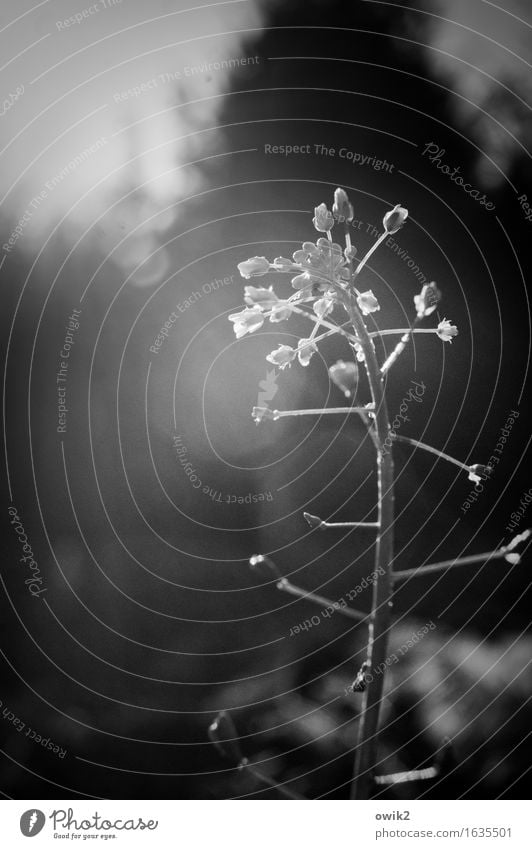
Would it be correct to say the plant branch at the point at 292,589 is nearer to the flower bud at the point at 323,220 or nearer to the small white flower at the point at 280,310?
the small white flower at the point at 280,310

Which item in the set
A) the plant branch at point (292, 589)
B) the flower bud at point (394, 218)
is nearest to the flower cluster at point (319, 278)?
the flower bud at point (394, 218)

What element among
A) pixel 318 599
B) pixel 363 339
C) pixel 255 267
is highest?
pixel 255 267

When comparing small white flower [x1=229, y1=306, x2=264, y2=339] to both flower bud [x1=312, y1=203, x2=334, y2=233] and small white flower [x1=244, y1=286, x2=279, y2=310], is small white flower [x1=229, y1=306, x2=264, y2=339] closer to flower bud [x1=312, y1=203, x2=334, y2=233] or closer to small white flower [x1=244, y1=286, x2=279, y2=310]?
small white flower [x1=244, y1=286, x2=279, y2=310]

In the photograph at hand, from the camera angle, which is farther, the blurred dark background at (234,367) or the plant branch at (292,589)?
the blurred dark background at (234,367)

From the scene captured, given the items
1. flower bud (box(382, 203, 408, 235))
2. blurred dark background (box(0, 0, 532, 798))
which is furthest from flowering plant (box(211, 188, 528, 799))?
blurred dark background (box(0, 0, 532, 798))

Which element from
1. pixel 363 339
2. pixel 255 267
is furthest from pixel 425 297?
pixel 255 267

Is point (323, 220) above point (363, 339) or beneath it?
above

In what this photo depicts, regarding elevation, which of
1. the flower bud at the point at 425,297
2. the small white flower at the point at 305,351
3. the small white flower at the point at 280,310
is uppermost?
the small white flower at the point at 280,310

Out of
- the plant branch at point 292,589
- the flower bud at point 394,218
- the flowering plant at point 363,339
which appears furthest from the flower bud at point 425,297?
the plant branch at point 292,589

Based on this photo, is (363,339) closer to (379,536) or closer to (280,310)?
(280,310)

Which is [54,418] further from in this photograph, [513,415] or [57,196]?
[513,415]

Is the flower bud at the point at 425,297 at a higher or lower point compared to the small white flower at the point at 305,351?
lower
